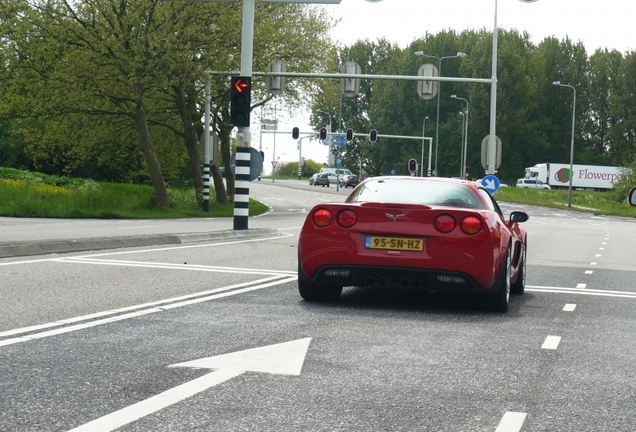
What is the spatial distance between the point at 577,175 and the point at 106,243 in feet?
302

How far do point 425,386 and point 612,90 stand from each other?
334 feet

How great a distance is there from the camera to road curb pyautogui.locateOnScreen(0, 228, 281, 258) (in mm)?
15438

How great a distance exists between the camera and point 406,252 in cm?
973

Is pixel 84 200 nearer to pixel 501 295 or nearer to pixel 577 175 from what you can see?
pixel 501 295

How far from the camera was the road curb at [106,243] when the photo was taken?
50.6 feet

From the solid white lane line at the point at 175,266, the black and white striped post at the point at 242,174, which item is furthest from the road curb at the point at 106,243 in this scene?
the solid white lane line at the point at 175,266

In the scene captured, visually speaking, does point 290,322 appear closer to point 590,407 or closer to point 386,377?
point 386,377

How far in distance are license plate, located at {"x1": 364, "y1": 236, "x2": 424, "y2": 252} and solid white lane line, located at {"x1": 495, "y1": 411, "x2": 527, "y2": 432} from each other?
435cm

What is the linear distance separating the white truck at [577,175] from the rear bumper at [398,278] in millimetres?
95262

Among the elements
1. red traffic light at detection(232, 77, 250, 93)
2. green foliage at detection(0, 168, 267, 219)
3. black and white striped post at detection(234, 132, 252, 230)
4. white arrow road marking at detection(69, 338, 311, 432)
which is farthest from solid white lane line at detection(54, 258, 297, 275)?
green foliage at detection(0, 168, 267, 219)

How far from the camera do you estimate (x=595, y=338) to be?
8367 millimetres

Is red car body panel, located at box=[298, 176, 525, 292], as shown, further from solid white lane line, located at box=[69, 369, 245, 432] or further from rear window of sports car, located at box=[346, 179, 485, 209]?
solid white lane line, located at box=[69, 369, 245, 432]

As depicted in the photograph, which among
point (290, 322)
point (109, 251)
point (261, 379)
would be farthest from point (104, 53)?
point (261, 379)

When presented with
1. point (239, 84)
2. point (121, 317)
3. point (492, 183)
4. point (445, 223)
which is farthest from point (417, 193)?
point (492, 183)
